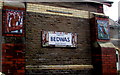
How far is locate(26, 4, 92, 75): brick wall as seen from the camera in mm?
6584

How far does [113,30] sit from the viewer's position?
1363 cm

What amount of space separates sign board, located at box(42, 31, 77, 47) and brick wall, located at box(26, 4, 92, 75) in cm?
17

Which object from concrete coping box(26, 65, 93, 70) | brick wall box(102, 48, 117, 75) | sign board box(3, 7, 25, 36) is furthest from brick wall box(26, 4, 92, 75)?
brick wall box(102, 48, 117, 75)

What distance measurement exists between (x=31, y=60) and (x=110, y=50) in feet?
11.9

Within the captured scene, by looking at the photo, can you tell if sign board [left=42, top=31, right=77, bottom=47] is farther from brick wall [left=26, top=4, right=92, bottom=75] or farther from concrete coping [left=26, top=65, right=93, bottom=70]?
concrete coping [left=26, top=65, right=93, bottom=70]

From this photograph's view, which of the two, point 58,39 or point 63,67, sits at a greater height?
point 58,39

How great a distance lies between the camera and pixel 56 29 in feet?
23.3

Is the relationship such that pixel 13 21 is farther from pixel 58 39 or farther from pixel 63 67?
pixel 63 67

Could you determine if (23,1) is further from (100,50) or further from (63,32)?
(100,50)

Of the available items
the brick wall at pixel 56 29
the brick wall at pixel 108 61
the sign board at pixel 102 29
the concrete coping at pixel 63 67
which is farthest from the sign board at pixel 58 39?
the brick wall at pixel 108 61

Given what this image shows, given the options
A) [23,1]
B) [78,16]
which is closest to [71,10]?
[78,16]

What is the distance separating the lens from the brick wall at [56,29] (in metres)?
6.58

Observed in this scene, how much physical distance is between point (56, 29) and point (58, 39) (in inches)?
17.5

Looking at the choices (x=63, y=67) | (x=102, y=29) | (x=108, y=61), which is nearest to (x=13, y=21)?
(x=63, y=67)
